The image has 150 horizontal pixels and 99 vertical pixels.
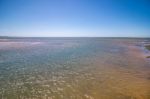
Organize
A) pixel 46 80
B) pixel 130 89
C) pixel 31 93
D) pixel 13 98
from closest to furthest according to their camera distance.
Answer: pixel 13 98, pixel 31 93, pixel 130 89, pixel 46 80

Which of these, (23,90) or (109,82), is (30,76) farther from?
(109,82)

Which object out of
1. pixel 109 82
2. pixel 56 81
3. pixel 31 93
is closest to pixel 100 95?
pixel 109 82

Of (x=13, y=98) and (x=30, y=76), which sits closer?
(x=13, y=98)

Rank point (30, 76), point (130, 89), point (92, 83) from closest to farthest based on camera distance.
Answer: point (130, 89), point (92, 83), point (30, 76)

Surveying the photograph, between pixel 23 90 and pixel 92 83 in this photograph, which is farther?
pixel 92 83

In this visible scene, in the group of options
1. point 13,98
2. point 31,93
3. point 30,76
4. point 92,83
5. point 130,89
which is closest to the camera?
point 13,98

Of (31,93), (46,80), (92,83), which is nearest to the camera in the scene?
(31,93)

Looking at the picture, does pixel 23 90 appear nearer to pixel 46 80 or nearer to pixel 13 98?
pixel 13 98

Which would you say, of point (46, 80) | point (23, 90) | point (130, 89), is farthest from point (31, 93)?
point (130, 89)
